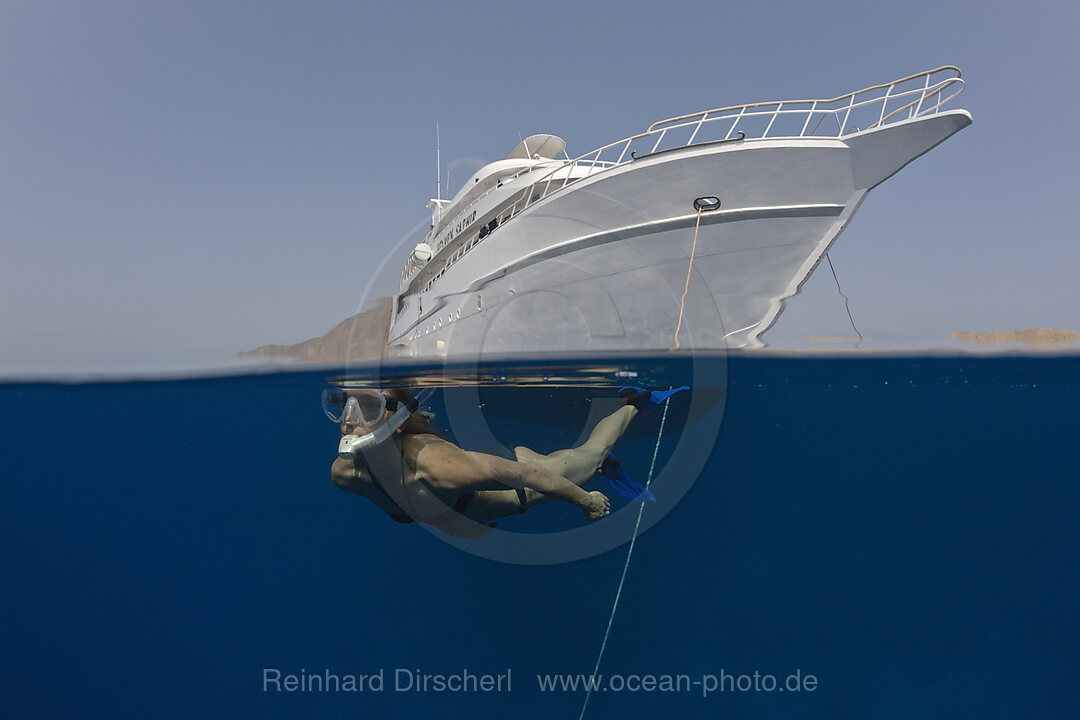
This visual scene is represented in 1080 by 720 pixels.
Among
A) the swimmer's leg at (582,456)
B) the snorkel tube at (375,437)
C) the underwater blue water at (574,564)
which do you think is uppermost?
the snorkel tube at (375,437)

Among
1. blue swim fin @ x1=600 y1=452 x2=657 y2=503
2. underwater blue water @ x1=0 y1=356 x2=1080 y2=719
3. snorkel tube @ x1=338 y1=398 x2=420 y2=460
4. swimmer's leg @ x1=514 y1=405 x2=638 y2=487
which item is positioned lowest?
underwater blue water @ x1=0 y1=356 x2=1080 y2=719

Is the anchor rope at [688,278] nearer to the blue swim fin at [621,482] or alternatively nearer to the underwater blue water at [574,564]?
the underwater blue water at [574,564]

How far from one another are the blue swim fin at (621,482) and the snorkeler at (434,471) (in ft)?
1.69

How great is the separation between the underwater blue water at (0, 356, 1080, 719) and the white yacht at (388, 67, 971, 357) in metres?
2.09

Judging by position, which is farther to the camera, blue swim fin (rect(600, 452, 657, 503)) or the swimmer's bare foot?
blue swim fin (rect(600, 452, 657, 503))

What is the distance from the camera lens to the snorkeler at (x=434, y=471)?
11.7ft

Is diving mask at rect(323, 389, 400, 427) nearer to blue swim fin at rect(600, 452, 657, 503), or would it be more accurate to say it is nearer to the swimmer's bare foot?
the swimmer's bare foot

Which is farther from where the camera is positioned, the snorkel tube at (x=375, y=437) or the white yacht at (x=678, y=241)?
the white yacht at (x=678, y=241)

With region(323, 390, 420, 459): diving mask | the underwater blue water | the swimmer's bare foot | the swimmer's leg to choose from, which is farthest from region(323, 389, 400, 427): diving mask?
the underwater blue water

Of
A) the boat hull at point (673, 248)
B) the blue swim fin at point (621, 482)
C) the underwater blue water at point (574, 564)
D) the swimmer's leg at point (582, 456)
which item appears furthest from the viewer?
the underwater blue water at point (574, 564)

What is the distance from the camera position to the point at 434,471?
3605 millimetres

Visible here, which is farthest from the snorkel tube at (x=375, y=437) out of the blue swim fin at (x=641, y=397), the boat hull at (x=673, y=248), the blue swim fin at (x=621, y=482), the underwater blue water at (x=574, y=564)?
the boat hull at (x=673, y=248)

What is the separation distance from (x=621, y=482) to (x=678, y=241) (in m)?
5.28

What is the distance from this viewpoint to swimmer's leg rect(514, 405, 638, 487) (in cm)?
396
